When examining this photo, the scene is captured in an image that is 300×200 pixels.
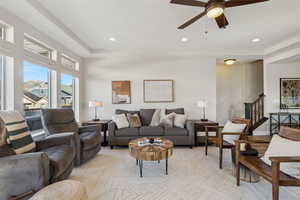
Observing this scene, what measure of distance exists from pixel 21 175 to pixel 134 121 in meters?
2.79

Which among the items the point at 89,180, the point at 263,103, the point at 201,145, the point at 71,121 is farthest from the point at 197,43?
the point at 89,180

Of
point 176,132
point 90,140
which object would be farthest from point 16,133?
point 176,132

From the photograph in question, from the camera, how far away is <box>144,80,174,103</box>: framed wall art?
16.5 feet

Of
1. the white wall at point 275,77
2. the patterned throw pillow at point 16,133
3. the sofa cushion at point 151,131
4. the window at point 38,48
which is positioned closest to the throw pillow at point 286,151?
the sofa cushion at point 151,131

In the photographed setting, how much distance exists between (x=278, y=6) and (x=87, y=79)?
16.1ft

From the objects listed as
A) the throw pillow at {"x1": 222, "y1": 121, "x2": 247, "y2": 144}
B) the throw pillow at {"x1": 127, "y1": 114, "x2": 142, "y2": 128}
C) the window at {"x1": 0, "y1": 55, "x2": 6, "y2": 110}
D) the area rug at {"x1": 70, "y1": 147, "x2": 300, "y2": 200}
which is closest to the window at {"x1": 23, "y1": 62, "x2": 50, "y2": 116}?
the window at {"x1": 0, "y1": 55, "x2": 6, "y2": 110}

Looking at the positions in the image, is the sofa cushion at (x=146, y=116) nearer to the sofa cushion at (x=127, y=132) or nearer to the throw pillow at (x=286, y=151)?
the sofa cushion at (x=127, y=132)

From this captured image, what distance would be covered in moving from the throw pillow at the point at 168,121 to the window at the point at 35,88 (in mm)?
2888

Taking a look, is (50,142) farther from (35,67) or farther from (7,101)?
(35,67)

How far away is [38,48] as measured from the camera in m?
3.27

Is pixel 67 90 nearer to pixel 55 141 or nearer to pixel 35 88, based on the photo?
pixel 35 88

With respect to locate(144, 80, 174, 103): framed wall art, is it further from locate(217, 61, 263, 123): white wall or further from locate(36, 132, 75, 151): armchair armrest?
locate(36, 132, 75, 151): armchair armrest

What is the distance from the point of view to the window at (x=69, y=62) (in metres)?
4.24

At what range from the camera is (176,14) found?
9.21 feet
